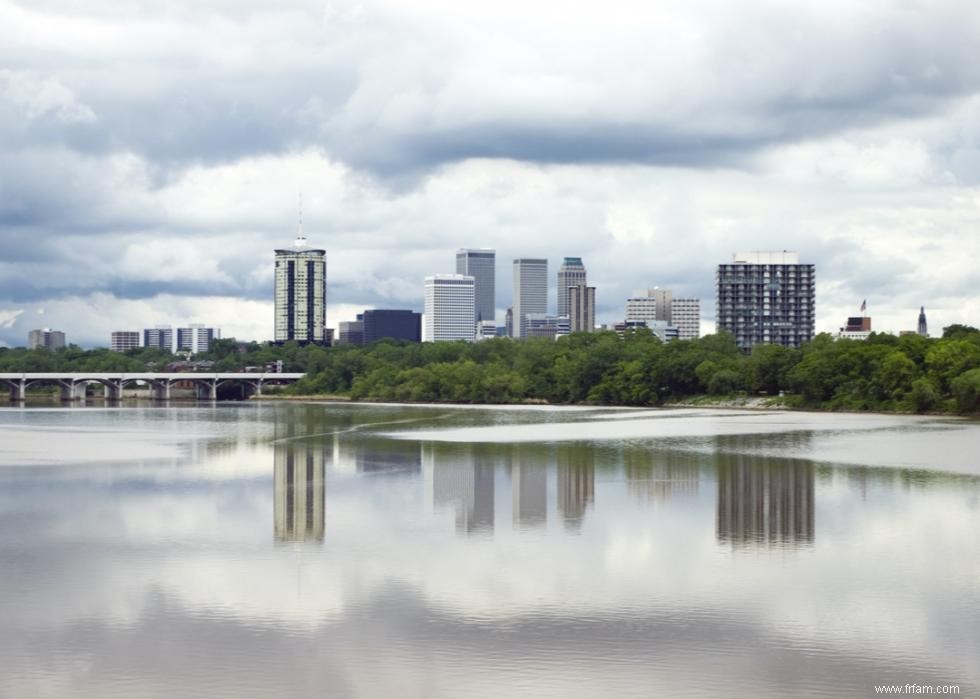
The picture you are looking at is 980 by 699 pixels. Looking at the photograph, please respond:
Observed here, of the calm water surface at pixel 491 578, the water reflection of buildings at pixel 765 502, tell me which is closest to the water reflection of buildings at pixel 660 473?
the calm water surface at pixel 491 578

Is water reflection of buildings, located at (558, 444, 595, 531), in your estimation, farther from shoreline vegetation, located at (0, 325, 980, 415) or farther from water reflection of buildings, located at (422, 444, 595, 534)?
shoreline vegetation, located at (0, 325, 980, 415)

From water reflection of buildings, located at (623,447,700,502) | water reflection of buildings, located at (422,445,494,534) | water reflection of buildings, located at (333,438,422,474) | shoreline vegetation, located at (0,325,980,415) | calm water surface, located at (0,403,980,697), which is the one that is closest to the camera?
calm water surface, located at (0,403,980,697)

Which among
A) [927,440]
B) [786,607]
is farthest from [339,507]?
[927,440]

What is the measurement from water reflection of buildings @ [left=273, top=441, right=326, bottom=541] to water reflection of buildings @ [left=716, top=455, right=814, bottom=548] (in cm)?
1194

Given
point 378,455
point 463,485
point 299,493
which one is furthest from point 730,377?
point 299,493

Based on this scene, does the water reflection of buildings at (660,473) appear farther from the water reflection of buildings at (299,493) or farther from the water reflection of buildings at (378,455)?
the water reflection of buildings at (299,493)

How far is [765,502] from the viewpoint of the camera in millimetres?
43000

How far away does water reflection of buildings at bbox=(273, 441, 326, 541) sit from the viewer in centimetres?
3675

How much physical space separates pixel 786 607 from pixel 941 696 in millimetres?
6181

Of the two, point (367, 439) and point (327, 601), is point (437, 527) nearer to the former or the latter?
point (327, 601)

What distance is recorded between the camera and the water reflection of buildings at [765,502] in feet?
115

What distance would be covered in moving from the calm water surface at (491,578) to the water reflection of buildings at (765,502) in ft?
0.61

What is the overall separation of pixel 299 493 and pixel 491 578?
19.4 m

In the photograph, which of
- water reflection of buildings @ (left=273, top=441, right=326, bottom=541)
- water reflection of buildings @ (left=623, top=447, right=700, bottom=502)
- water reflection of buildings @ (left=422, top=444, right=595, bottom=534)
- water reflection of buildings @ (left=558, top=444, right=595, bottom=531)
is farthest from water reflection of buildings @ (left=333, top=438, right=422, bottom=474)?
water reflection of buildings @ (left=623, top=447, right=700, bottom=502)
